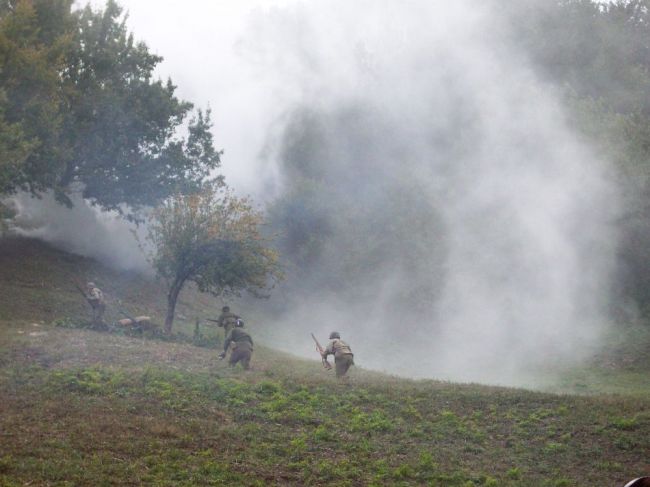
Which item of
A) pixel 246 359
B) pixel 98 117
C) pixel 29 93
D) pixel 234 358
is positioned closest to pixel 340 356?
pixel 246 359

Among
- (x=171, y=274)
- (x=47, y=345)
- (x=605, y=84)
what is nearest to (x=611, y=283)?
(x=605, y=84)

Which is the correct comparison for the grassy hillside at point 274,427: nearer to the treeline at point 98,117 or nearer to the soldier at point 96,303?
the soldier at point 96,303

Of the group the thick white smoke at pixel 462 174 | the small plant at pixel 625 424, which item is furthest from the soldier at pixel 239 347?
the thick white smoke at pixel 462 174

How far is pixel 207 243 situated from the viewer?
29031 mm

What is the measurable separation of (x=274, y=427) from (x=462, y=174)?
35853 mm

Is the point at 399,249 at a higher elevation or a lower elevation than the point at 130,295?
higher

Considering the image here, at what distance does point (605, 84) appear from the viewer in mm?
49250

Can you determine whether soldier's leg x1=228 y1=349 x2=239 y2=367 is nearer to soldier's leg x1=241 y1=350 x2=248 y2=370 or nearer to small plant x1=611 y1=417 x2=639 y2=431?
soldier's leg x1=241 y1=350 x2=248 y2=370

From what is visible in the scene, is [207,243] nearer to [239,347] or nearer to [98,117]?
[239,347]

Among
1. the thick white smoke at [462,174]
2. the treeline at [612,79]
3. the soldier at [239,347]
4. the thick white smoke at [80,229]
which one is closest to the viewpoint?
the soldier at [239,347]

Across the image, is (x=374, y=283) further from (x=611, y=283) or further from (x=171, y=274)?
(x=171, y=274)

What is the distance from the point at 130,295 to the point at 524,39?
111ft

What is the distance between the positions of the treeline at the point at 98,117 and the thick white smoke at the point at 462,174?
35.9ft

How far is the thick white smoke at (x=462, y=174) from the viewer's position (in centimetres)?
3806
